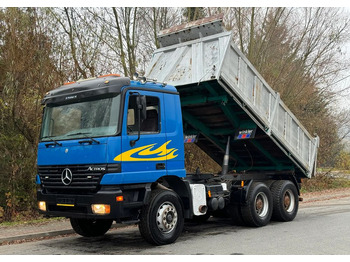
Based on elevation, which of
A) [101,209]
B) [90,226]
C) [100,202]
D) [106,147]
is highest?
[106,147]

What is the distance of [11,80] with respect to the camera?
10195 mm

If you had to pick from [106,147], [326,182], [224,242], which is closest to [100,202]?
[106,147]

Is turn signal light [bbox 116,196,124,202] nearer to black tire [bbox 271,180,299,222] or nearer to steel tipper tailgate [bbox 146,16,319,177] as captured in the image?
steel tipper tailgate [bbox 146,16,319,177]

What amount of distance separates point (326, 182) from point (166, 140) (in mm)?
15888

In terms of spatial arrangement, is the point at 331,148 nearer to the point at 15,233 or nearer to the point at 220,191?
the point at 220,191

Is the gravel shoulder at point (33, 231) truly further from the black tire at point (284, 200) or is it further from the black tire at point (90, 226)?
the black tire at point (284, 200)

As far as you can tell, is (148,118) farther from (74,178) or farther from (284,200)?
(284,200)

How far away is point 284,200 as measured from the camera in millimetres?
9852

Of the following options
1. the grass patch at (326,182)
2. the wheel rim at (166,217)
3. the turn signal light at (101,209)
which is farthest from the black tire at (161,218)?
the grass patch at (326,182)

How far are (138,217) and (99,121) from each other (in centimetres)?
165

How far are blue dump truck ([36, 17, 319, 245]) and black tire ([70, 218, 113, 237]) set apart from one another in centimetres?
2

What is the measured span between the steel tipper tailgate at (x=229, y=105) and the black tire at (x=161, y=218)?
7.42ft

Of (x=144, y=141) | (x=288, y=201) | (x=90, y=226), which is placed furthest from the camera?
(x=288, y=201)

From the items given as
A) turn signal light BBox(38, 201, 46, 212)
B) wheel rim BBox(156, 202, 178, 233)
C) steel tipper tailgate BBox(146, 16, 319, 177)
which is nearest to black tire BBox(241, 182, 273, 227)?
steel tipper tailgate BBox(146, 16, 319, 177)
